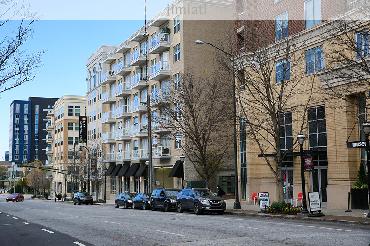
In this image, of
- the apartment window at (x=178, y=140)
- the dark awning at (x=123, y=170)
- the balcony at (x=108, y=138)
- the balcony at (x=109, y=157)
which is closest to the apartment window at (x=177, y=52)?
the apartment window at (x=178, y=140)

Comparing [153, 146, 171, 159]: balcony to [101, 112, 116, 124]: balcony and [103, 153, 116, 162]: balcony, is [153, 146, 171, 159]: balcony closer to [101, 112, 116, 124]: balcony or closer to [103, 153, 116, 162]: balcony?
[103, 153, 116, 162]: balcony

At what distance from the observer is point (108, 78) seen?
75812 mm

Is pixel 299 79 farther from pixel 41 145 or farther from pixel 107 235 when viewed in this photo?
pixel 41 145

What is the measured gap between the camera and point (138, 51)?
65.9 meters

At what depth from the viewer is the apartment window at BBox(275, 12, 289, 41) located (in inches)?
1475

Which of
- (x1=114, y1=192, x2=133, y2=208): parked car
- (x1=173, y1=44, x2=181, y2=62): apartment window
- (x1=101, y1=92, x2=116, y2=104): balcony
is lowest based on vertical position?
(x1=114, y1=192, x2=133, y2=208): parked car

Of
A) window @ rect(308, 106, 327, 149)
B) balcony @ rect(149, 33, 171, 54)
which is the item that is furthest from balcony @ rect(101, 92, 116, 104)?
window @ rect(308, 106, 327, 149)

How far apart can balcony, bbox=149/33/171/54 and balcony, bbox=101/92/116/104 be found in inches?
656

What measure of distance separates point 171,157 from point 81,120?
115ft

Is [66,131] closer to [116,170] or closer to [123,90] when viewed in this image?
[116,170]

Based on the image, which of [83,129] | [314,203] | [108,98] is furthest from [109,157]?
[314,203]

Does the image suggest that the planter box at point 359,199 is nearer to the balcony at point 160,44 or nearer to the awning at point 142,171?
the balcony at point 160,44

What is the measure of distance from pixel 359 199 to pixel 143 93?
3838 centimetres

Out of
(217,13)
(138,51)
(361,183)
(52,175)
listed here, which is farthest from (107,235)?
(52,175)
